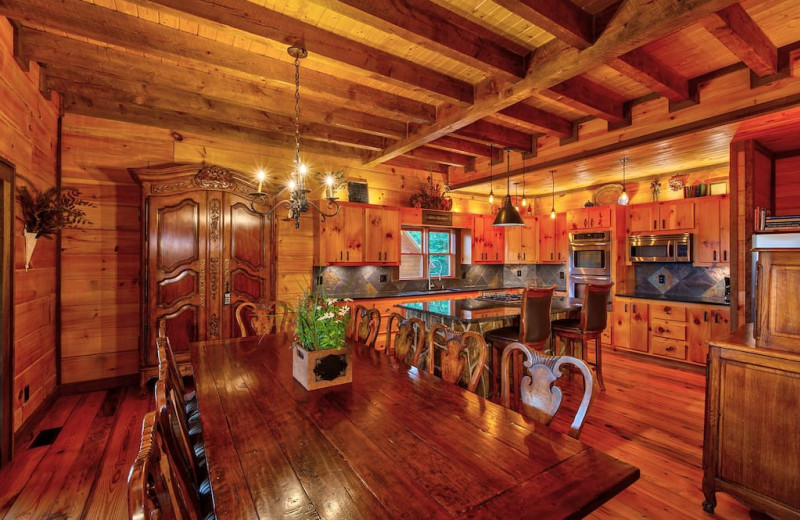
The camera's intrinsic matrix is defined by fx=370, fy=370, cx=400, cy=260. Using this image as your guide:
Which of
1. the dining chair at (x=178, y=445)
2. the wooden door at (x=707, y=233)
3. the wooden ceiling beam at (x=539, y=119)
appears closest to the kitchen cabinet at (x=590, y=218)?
the wooden door at (x=707, y=233)

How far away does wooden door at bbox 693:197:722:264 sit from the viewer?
4902 millimetres

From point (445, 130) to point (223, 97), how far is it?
206cm

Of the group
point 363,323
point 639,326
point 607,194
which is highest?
point 607,194

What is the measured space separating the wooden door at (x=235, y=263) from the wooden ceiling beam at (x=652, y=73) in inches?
139

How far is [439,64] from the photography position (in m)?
2.98

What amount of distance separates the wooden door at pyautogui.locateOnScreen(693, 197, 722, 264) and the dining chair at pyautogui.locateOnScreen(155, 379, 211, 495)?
6.12m

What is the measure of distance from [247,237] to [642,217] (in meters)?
5.56

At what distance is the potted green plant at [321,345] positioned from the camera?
1.83 m

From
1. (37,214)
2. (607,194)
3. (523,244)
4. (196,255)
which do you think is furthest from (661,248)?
(37,214)

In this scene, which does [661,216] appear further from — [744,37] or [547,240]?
[744,37]

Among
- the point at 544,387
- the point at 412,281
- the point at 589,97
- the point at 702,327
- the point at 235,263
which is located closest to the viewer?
the point at 544,387

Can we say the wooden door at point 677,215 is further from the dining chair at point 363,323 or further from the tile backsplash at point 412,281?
the dining chair at point 363,323

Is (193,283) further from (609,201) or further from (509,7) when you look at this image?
(609,201)

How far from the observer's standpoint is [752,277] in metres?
2.63
